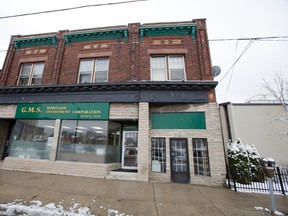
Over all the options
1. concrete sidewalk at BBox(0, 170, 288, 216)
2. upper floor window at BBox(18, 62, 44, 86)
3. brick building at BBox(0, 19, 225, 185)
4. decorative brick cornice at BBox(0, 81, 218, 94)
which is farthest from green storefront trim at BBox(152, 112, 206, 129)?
upper floor window at BBox(18, 62, 44, 86)

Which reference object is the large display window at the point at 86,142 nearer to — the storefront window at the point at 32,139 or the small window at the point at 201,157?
the storefront window at the point at 32,139

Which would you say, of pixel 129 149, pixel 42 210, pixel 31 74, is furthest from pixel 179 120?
pixel 31 74

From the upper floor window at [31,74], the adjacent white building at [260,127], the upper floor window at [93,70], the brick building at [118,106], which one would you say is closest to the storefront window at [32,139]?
the brick building at [118,106]

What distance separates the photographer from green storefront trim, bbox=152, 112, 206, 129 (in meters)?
8.49

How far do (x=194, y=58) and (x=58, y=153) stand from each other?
10385 mm

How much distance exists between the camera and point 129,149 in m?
9.95

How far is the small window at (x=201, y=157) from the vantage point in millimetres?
7961

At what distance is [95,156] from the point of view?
865 cm

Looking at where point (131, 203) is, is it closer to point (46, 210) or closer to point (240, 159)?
point (46, 210)

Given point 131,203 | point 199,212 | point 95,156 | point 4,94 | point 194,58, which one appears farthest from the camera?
point 4,94

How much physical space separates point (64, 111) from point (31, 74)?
4487 mm

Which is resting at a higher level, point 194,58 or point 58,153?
point 194,58

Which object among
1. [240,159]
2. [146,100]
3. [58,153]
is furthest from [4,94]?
[240,159]

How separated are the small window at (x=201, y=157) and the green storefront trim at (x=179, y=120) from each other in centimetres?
89
